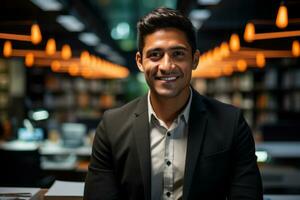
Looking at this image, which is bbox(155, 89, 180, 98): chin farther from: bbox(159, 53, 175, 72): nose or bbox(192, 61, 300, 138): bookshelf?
bbox(192, 61, 300, 138): bookshelf

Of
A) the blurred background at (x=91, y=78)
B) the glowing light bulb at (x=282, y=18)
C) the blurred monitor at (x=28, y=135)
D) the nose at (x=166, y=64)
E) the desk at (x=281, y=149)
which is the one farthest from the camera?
the blurred monitor at (x=28, y=135)

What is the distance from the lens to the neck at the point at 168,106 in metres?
1.64

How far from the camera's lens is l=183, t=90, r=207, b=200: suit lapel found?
156cm

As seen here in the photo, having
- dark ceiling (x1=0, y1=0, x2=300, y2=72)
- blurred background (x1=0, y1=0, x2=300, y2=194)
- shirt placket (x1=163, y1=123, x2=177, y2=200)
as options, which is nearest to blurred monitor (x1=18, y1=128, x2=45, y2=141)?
blurred background (x1=0, y1=0, x2=300, y2=194)

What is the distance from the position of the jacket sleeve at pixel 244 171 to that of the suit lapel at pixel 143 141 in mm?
308

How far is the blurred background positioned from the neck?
1204mm

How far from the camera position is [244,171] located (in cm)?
156

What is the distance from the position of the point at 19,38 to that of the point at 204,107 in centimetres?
156

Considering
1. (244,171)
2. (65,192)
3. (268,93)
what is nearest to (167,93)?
(244,171)

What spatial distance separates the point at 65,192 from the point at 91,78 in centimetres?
1103

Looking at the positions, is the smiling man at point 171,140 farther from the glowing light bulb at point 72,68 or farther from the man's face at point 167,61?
the glowing light bulb at point 72,68

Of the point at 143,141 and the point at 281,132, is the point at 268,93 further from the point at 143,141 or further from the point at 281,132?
the point at 143,141

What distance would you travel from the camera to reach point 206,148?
1601 mm

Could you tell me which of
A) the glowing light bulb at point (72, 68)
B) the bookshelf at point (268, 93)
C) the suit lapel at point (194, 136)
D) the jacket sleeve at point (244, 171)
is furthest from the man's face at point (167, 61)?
the glowing light bulb at point (72, 68)
